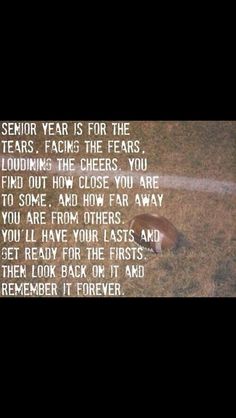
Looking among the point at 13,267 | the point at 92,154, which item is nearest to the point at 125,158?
the point at 92,154

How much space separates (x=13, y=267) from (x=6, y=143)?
20.8 inches

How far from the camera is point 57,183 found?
4.04m

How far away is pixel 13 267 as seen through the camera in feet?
13.1

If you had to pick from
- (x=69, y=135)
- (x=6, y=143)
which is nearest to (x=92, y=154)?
(x=69, y=135)

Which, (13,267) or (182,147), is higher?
(182,147)

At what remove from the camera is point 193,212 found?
3988mm

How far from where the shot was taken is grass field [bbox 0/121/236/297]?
3971 millimetres

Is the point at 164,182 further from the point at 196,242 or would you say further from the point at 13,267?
the point at 13,267

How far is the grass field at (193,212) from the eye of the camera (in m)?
3.97

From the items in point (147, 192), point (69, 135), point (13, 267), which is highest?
point (69, 135)

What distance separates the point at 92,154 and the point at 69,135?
0.42 ft

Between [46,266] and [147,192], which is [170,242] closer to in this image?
[147,192]

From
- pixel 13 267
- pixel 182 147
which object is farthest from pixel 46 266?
pixel 182 147
